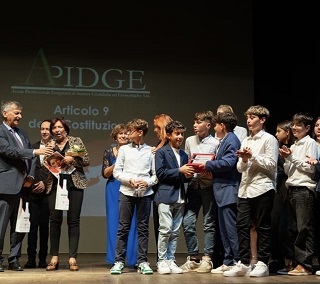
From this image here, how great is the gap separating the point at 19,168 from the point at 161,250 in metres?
1.43

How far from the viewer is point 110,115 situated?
6707 mm

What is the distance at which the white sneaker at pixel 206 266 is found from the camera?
436 cm

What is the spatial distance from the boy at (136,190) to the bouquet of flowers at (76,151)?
38cm

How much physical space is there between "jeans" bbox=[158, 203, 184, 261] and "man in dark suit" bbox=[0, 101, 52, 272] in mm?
1099

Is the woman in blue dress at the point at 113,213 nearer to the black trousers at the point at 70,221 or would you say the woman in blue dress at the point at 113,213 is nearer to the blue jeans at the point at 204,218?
the black trousers at the point at 70,221

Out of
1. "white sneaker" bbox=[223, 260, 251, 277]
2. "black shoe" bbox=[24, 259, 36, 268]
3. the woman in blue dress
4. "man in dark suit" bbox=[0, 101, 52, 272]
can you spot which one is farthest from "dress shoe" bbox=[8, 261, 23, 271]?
"white sneaker" bbox=[223, 260, 251, 277]

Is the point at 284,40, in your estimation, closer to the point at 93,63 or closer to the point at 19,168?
the point at 93,63

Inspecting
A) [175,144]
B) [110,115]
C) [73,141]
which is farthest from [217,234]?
[110,115]

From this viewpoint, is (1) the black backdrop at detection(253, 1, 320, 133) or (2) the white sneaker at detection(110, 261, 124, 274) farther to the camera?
(1) the black backdrop at detection(253, 1, 320, 133)

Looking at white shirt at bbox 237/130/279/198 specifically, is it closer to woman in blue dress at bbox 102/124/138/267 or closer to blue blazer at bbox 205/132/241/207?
blue blazer at bbox 205/132/241/207

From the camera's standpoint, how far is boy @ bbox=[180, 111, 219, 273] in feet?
14.6

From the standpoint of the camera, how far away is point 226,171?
4348mm

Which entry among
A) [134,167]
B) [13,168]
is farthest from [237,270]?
[13,168]

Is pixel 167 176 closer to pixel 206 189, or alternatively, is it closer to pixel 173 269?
pixel 206 189
